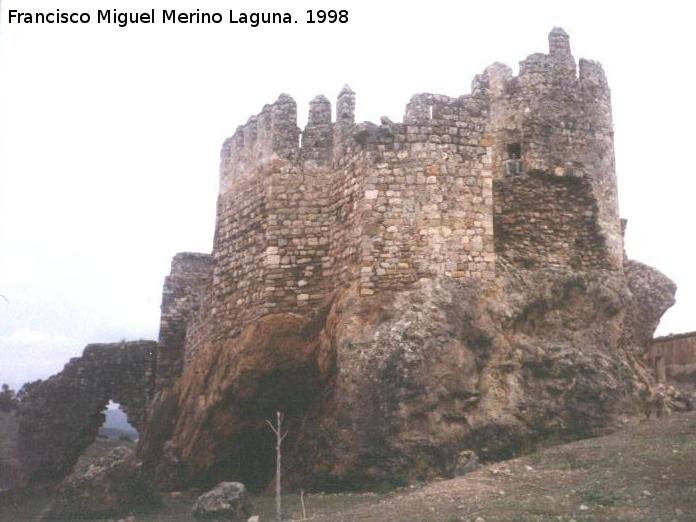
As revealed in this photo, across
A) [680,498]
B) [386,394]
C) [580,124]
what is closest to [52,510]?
[386,394]

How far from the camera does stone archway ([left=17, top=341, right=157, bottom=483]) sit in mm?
21297

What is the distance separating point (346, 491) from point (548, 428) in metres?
3.10

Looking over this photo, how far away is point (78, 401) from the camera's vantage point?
21688 millimetres

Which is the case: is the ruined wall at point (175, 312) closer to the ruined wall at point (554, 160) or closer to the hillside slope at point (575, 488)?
the ruined wall at point (554, 160)

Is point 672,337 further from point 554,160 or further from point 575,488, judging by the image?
point 575,488

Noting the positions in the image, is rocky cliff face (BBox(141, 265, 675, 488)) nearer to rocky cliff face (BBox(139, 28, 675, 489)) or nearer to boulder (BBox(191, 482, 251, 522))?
rocky cliff face (BBox(139, 28, 675, 489))

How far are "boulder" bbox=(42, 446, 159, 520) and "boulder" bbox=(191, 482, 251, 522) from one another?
1.68 meters

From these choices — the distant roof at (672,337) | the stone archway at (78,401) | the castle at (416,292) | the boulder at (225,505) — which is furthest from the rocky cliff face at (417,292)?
the stone archway at (78,401)

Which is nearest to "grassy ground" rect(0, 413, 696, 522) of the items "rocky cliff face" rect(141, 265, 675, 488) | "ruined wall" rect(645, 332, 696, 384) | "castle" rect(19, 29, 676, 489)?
"rocky cliff face" rect(141, 265, 675, 488)

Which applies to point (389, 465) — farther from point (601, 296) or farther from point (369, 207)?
point (601, 296)

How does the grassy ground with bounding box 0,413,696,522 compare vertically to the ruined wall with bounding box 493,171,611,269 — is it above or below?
below

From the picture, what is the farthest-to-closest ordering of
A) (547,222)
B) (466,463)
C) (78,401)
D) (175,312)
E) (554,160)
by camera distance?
(78,401) < (175,312) < (554,160) < (547,222) < (466,463)

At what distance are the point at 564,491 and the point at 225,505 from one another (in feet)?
14.6

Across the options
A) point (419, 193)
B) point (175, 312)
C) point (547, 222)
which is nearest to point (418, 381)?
point (419, 193)
